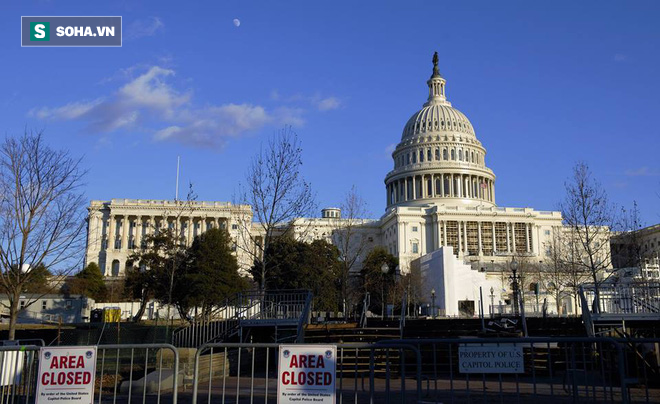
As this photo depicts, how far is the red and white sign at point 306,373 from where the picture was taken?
8188 millimetres

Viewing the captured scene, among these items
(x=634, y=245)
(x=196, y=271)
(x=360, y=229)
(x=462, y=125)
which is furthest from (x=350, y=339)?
(x=462, y=125)

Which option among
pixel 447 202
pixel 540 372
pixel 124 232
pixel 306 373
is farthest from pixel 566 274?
pixel 124 232

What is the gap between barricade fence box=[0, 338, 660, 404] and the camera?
9.15m

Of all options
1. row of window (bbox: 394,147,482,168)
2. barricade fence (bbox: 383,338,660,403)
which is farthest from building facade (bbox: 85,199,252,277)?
barricade fence (bbox: 383,338,660,403)

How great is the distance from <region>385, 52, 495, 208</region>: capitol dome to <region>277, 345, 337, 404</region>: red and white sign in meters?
108

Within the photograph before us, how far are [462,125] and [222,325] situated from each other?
110 meters

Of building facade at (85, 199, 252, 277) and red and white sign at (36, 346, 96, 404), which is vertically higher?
building facade at (85, 199, 252, 277)

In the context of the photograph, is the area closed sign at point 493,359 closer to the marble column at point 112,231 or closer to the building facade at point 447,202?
the building facade at point 447,202

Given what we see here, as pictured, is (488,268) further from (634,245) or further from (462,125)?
(462,125)

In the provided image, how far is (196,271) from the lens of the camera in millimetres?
48594

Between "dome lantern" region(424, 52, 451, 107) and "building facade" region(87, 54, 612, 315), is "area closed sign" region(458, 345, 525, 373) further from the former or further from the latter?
"dome lantern" region(424, 52, 451, 107)

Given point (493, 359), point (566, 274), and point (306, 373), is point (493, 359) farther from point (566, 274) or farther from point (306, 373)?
point (566, 274)

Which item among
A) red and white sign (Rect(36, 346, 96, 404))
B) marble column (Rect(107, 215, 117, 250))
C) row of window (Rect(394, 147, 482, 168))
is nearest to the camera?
red and white sign (Rect(36, 346, 96, 404))

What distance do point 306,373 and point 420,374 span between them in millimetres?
1891
